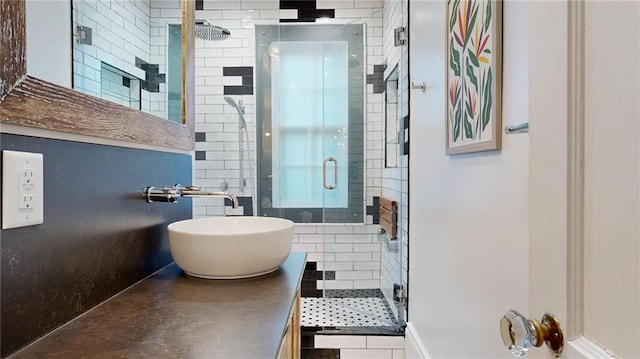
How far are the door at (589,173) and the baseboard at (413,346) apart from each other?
1524 mm

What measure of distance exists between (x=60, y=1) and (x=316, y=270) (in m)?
2.84

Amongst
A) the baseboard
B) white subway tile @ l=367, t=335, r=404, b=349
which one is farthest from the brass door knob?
white subway tile @ l=367, t=335, r=404, b=349

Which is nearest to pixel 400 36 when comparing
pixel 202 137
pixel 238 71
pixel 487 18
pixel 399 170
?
pixel 399 170

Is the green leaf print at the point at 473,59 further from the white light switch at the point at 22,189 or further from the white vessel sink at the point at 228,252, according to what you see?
the white light switch at the point at 22,189

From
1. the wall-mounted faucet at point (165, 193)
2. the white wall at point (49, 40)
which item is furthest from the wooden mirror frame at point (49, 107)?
the wall-mounted faucet at point (165, 193)

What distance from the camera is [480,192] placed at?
1272 mm

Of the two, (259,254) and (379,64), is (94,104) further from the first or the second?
(379,64)

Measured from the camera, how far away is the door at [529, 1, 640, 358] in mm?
455

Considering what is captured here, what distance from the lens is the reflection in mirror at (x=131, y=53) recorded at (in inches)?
37.9

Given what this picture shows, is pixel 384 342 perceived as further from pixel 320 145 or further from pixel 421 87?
pixel 320 145

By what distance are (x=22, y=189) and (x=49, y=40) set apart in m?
0.34

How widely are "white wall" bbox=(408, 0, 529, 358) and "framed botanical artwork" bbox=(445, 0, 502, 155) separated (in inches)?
1.1

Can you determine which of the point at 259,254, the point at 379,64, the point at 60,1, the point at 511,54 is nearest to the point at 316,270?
the point at 379,64

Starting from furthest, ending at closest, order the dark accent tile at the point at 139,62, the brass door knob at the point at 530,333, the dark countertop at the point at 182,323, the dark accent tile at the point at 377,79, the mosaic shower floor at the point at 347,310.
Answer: the dark accent tile at the point at 377,79
the mosaic shower floor at the point at 347,310
the dark accent tile at the point at 139,62
the dark countertop at the point at 182,323
the brass door knob at the point at 530,333
